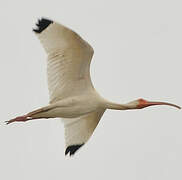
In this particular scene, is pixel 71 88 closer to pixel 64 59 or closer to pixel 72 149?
pixel 64 59

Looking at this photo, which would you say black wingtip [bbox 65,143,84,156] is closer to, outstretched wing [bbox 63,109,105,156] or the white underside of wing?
outstretched wing [bbox 63,109,105,156]

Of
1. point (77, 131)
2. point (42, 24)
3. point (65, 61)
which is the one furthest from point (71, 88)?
point (42, 24)

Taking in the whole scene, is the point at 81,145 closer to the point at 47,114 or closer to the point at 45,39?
the point at 47,114

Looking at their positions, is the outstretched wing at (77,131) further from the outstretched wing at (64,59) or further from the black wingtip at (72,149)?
the outstretched wing at (64,59)

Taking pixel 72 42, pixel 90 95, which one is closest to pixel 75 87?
pixel 90 95

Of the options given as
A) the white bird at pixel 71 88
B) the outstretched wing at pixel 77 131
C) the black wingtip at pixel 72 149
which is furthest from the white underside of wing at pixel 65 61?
the black wingtip at pixel 72 149

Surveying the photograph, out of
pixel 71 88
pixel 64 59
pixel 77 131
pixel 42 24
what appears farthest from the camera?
pixel 77 131

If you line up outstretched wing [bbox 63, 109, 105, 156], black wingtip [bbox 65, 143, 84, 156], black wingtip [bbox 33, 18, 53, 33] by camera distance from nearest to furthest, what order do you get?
1. black wingtip [bbox 33, 18, 53, 33]
2. outstretched wing [bbox 63, 109, 105, 156]
3. black wingtip [bbox 65, 143, 84, 156]

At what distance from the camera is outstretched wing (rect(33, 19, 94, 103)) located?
16906 mm

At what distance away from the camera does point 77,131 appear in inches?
777

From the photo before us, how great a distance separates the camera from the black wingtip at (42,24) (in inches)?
664

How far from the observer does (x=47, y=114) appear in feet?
59.5

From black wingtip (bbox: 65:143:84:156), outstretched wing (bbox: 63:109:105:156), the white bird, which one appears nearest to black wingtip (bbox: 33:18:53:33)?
the white bird

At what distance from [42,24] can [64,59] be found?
1192 mm
